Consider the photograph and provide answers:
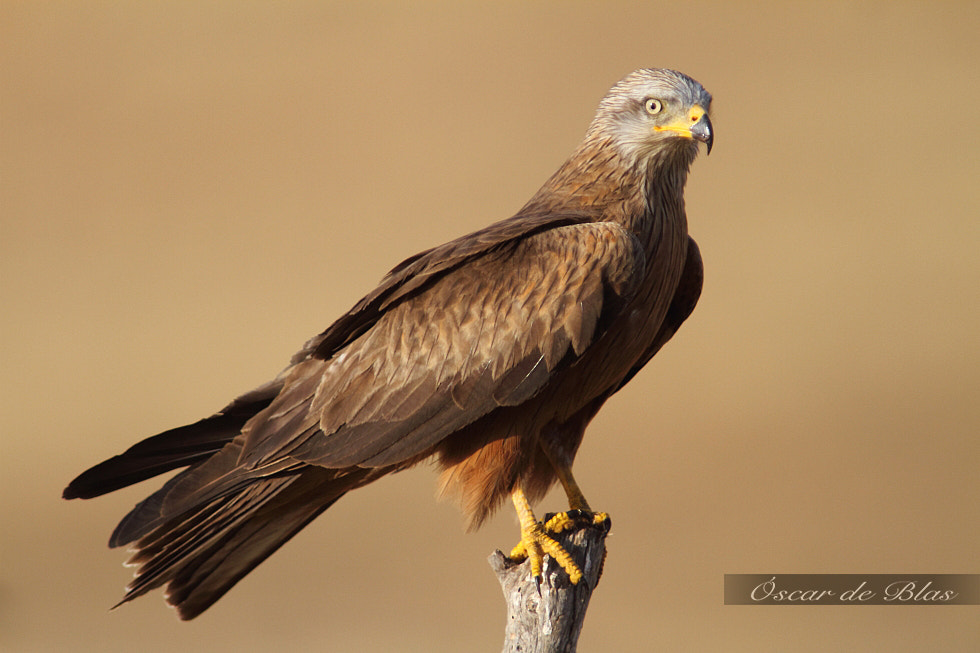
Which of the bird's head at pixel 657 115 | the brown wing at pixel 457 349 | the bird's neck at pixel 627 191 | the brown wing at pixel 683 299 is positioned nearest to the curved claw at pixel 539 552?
the brown wing at pixel 457 349

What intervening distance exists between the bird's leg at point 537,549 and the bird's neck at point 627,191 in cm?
127

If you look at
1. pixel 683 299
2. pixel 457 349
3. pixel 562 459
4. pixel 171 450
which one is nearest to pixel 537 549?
pixel 562 459

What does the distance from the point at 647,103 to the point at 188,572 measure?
114 inches

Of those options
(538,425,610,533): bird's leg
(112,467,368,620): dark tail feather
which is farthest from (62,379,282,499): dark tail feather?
(538,425,610,533): bird's leg

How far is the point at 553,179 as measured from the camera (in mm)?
5504

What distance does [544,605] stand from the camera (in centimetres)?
441

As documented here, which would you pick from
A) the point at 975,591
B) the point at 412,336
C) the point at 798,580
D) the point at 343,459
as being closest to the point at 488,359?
the point at 412,336

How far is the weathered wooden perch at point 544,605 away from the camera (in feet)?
14.4

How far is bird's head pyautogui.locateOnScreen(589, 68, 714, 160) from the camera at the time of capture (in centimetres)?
503

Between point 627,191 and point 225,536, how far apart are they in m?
2.29

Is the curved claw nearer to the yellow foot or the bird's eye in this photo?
the yellow foot

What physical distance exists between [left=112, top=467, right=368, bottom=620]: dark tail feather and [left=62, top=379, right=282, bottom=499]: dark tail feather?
306mm

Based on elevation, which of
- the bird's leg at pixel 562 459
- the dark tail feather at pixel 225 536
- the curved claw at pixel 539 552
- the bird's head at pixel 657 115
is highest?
the bird's head at pixel 657 115

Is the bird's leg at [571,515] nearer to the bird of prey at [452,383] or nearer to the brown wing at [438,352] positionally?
the bird of prey at [452,383]
